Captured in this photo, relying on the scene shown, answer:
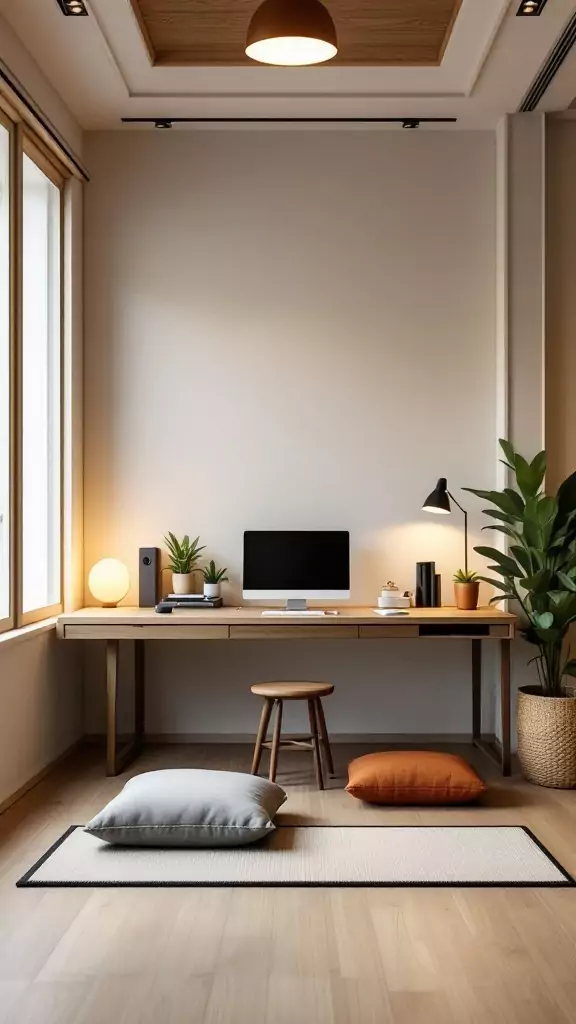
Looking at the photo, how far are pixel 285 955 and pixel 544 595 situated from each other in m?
2.24

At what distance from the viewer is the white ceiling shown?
13.0 feet

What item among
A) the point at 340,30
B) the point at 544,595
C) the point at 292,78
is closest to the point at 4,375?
the point at 292,78

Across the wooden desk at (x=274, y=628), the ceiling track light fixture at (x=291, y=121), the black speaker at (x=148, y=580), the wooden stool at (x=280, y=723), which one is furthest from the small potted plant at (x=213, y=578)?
the ceiling track light fixture at (x=291, y=121)

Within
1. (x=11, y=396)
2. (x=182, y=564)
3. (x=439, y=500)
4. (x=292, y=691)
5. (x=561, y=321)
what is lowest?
(x=292, y=691)

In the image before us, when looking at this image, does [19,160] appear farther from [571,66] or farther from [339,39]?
[571,66]

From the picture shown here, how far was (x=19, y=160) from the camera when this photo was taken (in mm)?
4156

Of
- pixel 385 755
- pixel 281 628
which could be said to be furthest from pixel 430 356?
pixel 385 755

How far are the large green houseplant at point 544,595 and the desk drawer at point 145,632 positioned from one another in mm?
1215

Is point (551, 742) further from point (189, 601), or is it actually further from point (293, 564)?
point (189, 601)

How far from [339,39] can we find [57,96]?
130 cm

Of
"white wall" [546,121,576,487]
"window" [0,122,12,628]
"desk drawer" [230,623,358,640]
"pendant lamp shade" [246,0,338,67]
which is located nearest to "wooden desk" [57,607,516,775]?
"desk drawer" [230,623,358,640]

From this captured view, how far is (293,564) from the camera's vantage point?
4.88 metres

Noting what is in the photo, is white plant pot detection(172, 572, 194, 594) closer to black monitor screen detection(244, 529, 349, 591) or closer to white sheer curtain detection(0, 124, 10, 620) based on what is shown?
black monitor screen detection(244, 529, 349, 591)

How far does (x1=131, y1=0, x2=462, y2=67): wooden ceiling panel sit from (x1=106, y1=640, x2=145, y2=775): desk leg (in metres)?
2.52
